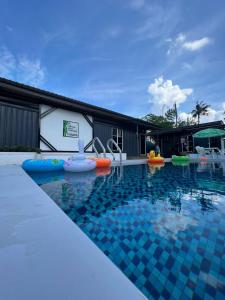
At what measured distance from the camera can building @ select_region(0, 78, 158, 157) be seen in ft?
25.3

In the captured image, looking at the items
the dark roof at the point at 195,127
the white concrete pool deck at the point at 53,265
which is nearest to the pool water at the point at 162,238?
the white concrete pool deck at the point at 53,265

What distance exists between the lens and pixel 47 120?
9.27 m

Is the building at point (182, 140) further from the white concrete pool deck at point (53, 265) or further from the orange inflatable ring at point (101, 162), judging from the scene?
the white concrete pool deck at point (53, 265)

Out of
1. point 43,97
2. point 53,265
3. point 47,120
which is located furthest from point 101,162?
point 53,265

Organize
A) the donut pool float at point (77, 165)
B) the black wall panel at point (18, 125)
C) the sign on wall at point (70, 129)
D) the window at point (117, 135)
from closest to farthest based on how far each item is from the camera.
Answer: the donut pool float at point (77, 165), the black wall panel at point (18, 125), the sign on wall at point (70, 129), the window at point (117, 135)

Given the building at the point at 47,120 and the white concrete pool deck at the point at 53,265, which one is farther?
the building at the point at 47,120

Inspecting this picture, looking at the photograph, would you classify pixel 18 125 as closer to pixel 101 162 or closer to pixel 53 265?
pixel 101 162

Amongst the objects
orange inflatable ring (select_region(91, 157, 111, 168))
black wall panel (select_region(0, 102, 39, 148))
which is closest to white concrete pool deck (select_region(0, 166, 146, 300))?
orange inflatable ring (select_region(91, 157, 111, 168))

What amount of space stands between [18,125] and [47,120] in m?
1.58

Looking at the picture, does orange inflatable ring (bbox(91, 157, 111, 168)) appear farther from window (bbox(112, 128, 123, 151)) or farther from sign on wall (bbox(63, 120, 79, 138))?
window (bbox(112, 128, 123, 151))

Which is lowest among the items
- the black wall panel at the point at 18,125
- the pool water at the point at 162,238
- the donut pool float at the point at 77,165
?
the pool water at the point at 162,238

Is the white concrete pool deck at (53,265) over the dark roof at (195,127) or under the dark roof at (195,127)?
under

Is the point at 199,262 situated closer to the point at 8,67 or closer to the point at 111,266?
the point at 111,266

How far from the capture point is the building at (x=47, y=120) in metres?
7.72
